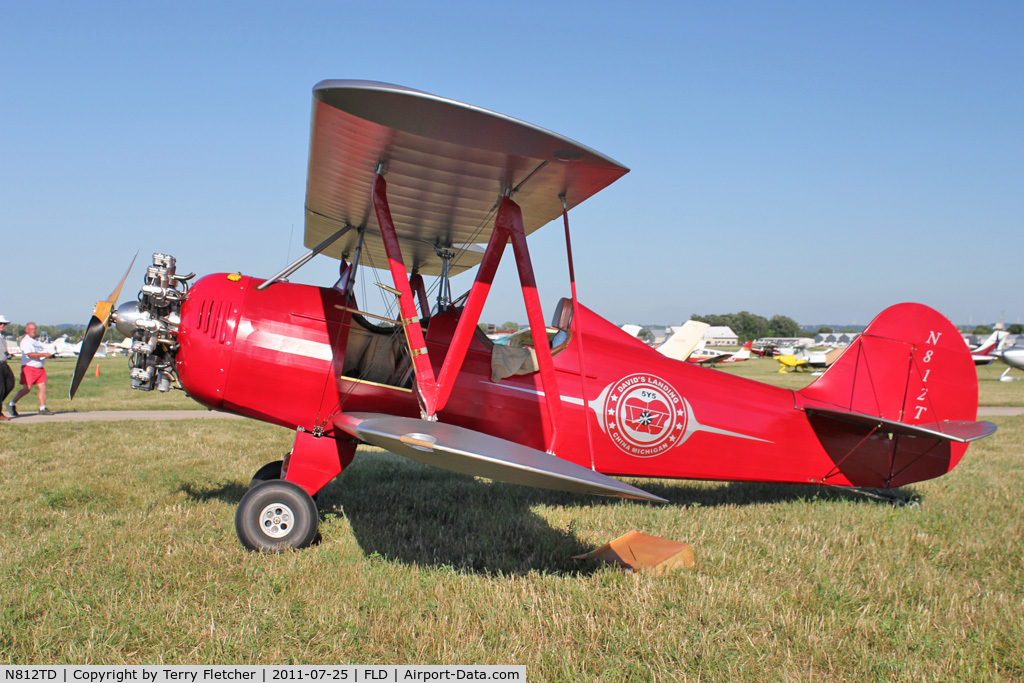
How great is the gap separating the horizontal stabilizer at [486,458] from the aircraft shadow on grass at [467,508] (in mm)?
1028

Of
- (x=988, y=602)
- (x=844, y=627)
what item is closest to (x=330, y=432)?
(x=844, y=627)

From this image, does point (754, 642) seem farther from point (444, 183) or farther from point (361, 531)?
point (444, 183)

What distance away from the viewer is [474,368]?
5.16 m

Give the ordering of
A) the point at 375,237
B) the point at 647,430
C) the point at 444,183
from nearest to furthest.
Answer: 1. the point at 444,183
2. the point at 647,430
3. the point at 375,237

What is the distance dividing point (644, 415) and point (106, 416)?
11.4 m

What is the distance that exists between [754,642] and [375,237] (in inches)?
202

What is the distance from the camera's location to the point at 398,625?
332 cm

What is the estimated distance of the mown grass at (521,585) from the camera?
3.04 m

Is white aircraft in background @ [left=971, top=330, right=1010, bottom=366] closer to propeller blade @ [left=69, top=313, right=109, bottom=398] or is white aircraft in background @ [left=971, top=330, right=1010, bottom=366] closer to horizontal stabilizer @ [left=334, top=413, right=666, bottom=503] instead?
horizontal stabilizer @ [left=334, top=413, right=666, bottom=503]

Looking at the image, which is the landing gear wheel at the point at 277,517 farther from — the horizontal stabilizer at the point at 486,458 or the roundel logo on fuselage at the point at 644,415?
the roundel logo on fuselage at the point at 644,415

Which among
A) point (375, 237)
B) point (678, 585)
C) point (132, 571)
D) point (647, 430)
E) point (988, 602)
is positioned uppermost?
point (375, 237)

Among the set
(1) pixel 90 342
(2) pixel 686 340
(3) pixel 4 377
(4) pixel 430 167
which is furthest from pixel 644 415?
(2) pixel 686 340

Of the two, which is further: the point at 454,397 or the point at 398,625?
the point at 454,397

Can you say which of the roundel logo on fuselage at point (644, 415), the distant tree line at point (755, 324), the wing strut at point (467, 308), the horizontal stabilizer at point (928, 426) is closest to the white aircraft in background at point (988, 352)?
the horizontal stabilizer at point (928, 426)
